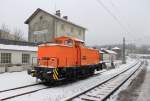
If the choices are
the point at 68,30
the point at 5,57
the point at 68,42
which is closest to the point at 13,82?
the point at 68,42

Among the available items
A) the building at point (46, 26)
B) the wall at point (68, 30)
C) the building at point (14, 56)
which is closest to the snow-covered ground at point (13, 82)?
the building at point (14, 56)

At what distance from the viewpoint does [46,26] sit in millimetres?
39094

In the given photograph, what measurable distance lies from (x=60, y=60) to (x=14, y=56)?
10737 mm

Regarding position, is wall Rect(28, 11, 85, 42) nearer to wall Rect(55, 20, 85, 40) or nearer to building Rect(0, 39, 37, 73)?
wall Rect(55, 20, 85, 40)

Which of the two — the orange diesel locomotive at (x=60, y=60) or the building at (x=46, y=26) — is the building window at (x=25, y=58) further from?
the building at (x=46, y=26)

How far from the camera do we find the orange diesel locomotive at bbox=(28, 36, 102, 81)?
1480 cm

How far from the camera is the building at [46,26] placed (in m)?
38.2

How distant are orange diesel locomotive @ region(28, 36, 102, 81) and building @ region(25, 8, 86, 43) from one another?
67.1 ft

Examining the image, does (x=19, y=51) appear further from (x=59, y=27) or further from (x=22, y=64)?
(x=59, y=27)

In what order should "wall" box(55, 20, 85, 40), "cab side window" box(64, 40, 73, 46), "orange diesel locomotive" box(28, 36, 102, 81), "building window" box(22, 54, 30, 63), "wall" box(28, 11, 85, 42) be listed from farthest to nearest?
"wall" box(55, 20, 85, 40)
"wall" box(28, 11, 85, 42)
"building window" box(22, 54, 30, 63)
"cab side window" box(64, 40, 73, 46)
"orange diesel locomotive" box(28, 36, 102, 81)

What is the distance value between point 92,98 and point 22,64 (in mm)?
16578

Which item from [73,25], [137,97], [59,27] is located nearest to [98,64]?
[137,97]

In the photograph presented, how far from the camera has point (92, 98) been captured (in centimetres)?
1069

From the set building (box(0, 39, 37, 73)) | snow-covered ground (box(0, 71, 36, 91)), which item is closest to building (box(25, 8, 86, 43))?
building (box(0, 39, 37, 73))
